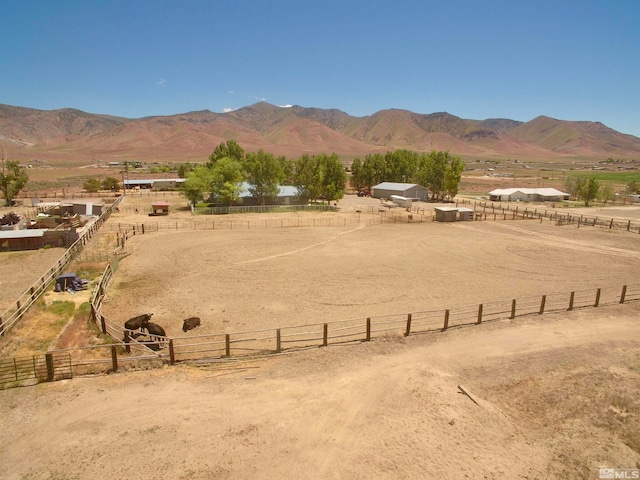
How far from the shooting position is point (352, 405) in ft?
34.8

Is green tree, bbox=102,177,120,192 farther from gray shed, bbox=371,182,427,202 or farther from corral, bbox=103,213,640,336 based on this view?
gray shed, bbox=371,182,427,202

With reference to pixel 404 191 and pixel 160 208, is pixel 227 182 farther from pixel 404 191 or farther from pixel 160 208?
pixel 404 191

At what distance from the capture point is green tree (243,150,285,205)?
55.6 meters

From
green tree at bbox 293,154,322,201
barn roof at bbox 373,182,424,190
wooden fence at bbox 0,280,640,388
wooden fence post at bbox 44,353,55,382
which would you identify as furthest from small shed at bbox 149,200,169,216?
wooden fence post at bbox 44,353,55,382

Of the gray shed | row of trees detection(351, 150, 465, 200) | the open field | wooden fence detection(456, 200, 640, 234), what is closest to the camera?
the open field

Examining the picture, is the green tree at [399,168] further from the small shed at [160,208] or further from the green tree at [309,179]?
the small shed at [160,208]

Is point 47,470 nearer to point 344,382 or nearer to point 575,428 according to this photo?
point 344,382

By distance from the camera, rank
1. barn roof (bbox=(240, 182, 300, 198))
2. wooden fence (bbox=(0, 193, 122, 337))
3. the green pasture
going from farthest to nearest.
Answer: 1. the green pasture
2. barn roof (bbox=(240, 182, 300, 198))
3. wooden fence (bbox=(0, 193, 122, 337))

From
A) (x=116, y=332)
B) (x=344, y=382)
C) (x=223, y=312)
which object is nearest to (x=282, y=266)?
(x=223, y=312)

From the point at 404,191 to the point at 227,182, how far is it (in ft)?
97.6

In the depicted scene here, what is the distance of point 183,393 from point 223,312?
7.61 meters

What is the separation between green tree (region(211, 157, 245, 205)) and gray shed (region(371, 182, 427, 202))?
2740cm

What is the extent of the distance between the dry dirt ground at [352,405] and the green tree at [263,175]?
36739mm

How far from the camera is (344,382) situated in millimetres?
11680
